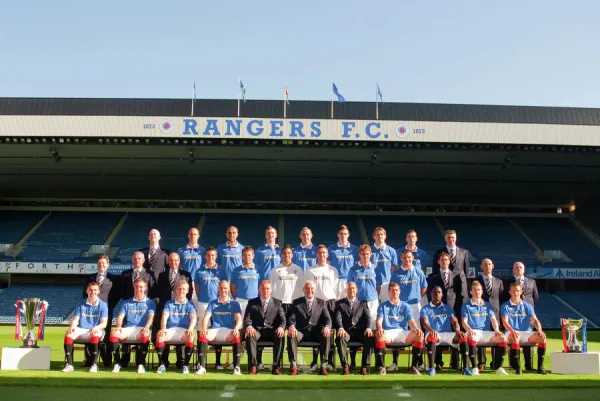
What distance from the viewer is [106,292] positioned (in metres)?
8.52

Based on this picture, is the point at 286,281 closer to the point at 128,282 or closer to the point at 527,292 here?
the point at 128,282

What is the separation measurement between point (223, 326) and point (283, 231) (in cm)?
1637

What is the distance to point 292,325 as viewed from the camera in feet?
25.3

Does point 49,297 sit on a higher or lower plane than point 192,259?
lower

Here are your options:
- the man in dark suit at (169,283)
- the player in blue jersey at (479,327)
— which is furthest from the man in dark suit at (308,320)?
the player in blue jersey at (479,327)

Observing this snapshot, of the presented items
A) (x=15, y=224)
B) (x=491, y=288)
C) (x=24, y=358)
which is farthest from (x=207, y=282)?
(x=15, y=224)

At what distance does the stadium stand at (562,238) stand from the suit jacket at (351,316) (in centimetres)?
1740

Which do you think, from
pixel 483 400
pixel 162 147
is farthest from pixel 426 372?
pixel 162 147

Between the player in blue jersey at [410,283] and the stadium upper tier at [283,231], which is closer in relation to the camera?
the player in blue jersey at [410,283]


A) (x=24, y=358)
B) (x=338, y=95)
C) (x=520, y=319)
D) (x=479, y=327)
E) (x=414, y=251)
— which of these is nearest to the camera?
(x=24, y=358)

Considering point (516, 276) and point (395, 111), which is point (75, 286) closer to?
point (395, 111)

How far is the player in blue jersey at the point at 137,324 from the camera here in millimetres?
7777

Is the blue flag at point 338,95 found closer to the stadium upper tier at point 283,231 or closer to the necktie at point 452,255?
the stadium upper tier at point 283,231

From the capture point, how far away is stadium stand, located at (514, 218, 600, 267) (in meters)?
23.4
